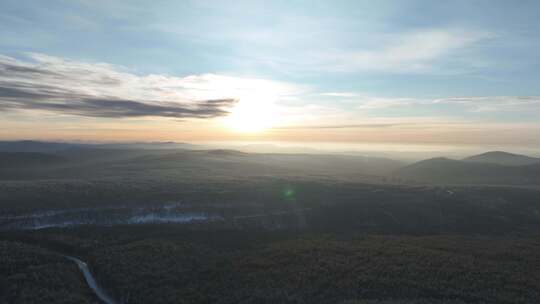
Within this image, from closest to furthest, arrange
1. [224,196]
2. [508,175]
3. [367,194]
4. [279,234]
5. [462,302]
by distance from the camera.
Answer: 1. [462,302]
2. [279,234]
3. [224,196]
4. [367,194]
5. [508,175]

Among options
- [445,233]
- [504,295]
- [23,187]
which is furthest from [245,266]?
[23,187]

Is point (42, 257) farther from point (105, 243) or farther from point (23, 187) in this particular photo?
point (23, 187)

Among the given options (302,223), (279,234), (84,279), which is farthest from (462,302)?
(84,279)

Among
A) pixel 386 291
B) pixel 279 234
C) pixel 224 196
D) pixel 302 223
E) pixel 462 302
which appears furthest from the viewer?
pixel 224 196

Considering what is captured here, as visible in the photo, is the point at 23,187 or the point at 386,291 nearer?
the point at 386,291

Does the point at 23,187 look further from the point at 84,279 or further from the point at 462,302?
the point at 462,302

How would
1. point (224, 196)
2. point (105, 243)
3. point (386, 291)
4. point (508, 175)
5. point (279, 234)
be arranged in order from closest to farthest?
point (386, 291), point (105, 243), point (279, 234), point (224, 196), point (508, 175)

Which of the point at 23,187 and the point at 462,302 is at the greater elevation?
the point at 23,187

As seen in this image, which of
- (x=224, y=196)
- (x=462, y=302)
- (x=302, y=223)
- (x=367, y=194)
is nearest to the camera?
(x=462, y=302)

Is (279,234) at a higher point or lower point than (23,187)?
lower
